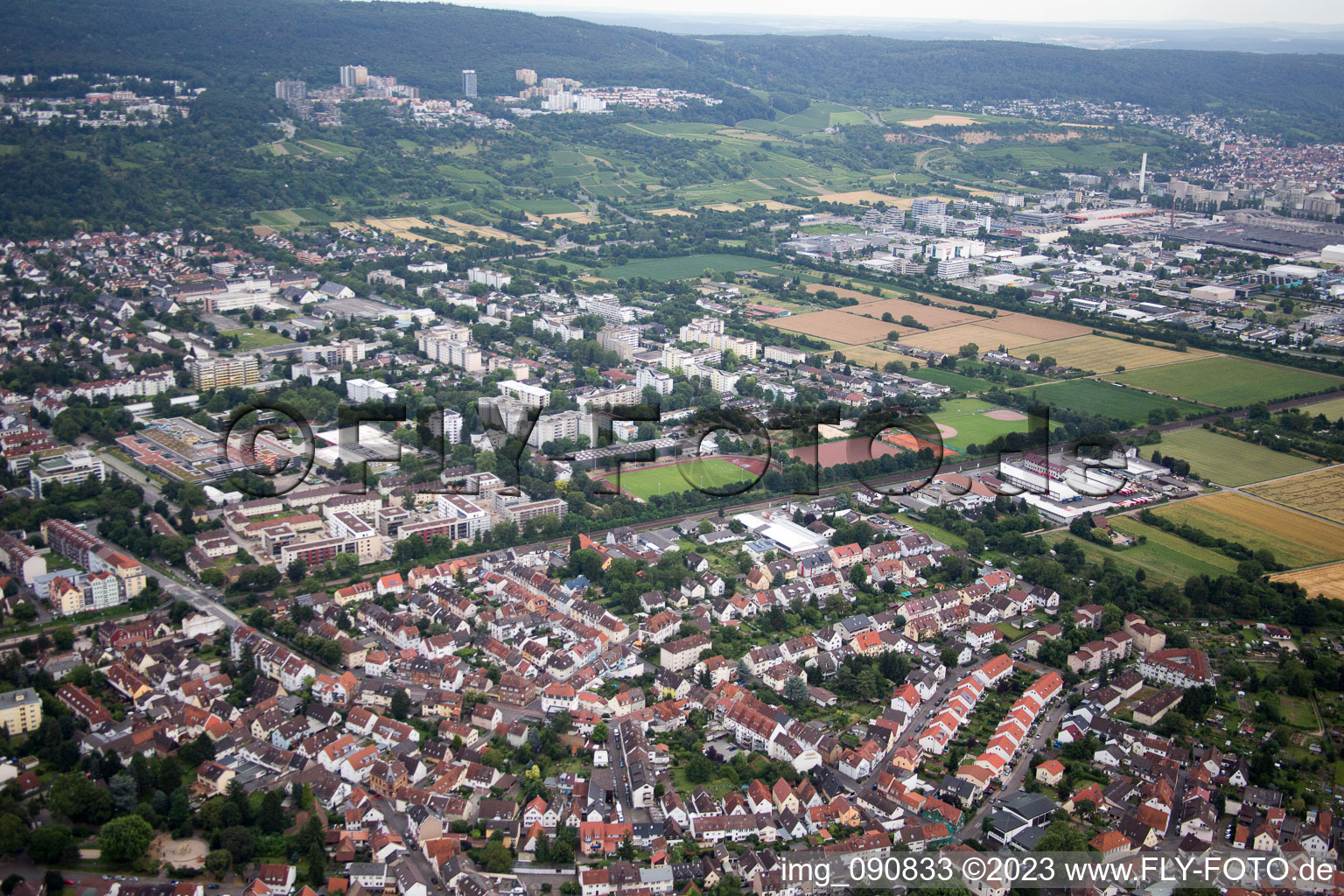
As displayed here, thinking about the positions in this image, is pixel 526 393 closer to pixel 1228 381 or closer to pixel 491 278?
pixel 491 278

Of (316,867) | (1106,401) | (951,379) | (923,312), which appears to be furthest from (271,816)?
(923,312)

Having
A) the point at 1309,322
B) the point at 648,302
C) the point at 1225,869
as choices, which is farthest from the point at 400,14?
the point at 1225,869

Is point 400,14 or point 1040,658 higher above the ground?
point 400,14

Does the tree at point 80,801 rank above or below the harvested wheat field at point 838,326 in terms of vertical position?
below

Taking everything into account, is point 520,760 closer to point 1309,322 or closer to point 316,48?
point 1309,322

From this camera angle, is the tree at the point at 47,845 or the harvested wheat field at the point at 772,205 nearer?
the tree at the point at 47,845

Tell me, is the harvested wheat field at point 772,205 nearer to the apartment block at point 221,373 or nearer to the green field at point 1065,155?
the green field at point 1065,155

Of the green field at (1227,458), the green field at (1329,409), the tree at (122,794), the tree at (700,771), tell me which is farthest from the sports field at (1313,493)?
the tree at (122,794)

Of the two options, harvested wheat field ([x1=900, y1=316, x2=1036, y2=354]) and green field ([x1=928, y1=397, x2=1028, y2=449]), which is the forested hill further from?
green field ([x1=928, y1=397, x2=1028, y2=449])
